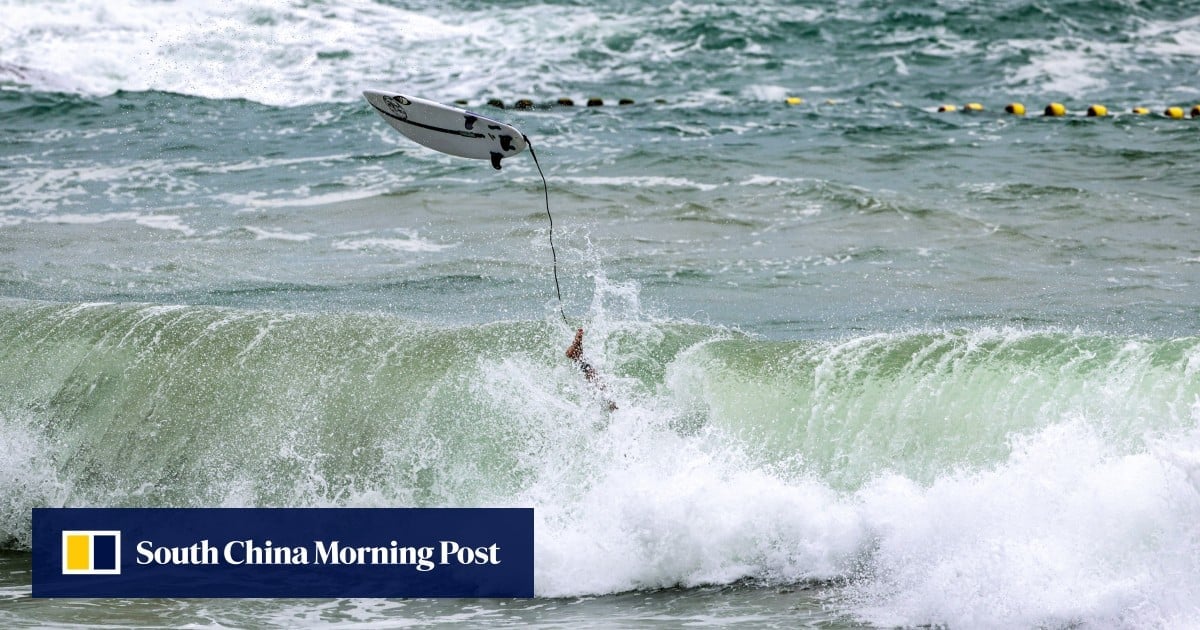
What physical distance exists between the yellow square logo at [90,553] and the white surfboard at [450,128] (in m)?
2.50

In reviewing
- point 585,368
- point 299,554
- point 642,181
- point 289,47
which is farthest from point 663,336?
point 289,47

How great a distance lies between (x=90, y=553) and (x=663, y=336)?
3.24m

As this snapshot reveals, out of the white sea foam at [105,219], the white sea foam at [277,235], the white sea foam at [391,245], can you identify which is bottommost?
the white sea foam at [105,219]

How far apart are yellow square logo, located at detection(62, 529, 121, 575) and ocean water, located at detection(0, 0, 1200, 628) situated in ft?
1.18

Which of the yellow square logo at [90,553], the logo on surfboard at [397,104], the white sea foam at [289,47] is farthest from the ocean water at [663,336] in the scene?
the logo on surfboard at [397,104]

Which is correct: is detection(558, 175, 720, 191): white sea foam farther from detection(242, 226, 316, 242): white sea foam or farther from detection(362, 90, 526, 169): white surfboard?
detection(362, 90, 526, 169): white surfboard

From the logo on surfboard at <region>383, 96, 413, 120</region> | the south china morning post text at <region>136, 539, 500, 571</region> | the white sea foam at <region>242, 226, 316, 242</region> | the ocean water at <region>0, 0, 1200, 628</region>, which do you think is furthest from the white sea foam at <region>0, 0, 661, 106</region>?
the south china morning post text at <region>136, 539, 500, 571</region>

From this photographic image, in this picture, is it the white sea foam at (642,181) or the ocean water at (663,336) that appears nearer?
the ocean water at (663,336)

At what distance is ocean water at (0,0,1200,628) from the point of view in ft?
20.4

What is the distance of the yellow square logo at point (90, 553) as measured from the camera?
22.6ft

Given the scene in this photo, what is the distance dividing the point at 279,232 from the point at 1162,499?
9.43m

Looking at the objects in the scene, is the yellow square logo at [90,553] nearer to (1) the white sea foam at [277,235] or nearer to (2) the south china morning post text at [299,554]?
(2) the south china morning post text at [299,554]

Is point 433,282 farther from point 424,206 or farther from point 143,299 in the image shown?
point 424,206

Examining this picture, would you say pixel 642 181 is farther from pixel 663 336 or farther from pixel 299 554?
pixel 299 554
